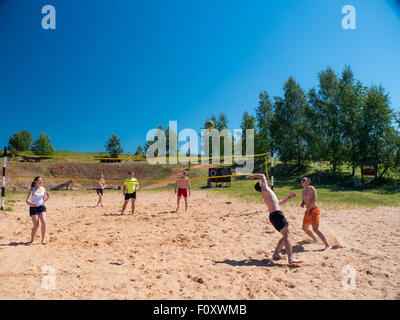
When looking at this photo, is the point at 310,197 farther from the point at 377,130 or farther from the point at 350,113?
the point at 350,113

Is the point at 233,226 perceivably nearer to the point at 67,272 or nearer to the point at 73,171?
the point at 67,272

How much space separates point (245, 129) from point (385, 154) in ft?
57.2

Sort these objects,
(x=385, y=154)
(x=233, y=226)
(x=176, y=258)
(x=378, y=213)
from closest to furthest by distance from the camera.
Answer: (x=176, y=258) → (x=233, y=226) → (x=378, y=213) → (x=385, y=154)

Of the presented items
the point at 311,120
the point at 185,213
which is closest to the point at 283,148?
the point at 311,120

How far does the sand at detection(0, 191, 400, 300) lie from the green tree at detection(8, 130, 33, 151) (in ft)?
180

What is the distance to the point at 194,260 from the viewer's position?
4.35 m

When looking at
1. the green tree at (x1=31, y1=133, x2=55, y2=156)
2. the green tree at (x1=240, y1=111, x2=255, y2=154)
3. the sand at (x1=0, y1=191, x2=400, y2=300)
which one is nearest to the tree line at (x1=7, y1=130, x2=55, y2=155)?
the green tree at (x1=31, y1=133, x2=55, y2=156)

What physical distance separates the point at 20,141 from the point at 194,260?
61960 mm

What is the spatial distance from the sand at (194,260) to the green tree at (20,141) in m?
54.8

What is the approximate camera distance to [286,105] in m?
25.1

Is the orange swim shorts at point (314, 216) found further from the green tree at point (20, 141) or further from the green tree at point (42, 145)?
the green tree at point (20, 141)

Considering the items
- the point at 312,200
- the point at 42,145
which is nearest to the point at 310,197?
the point at 312,200

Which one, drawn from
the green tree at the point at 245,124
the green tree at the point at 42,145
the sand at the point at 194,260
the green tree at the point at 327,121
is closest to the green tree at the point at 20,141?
the green tree at the point at 42,145
